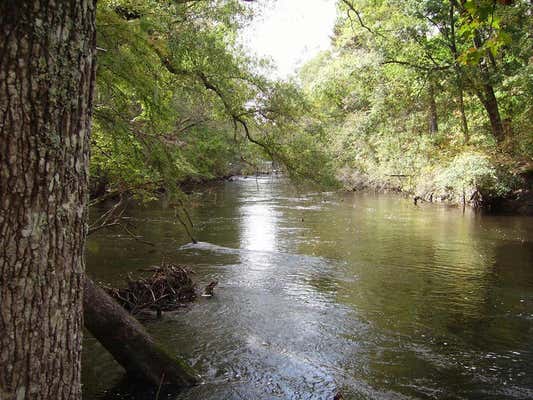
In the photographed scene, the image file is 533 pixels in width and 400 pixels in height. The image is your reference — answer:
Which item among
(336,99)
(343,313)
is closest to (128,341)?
(343,313)

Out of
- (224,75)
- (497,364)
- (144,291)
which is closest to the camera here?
(497,364)

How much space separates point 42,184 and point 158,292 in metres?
6.73

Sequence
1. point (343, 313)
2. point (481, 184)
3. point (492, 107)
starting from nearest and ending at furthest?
point (343, 313), point (492, 107), point (481, 184)

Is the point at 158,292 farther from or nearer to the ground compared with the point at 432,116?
nearer to the ground

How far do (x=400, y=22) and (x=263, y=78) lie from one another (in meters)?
11.3

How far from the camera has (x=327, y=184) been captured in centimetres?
1063

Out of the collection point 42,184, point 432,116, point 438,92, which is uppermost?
point 438,92

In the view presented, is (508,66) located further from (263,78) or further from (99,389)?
(99,389)

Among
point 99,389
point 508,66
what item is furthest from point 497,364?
point 508,66

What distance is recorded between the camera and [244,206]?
77.5 feet

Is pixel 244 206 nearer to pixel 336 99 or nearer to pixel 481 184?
pixel 336 99

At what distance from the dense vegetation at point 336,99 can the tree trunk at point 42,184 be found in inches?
114

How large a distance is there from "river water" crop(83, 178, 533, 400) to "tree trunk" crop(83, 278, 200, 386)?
8.1 inches

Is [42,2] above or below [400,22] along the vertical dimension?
below
